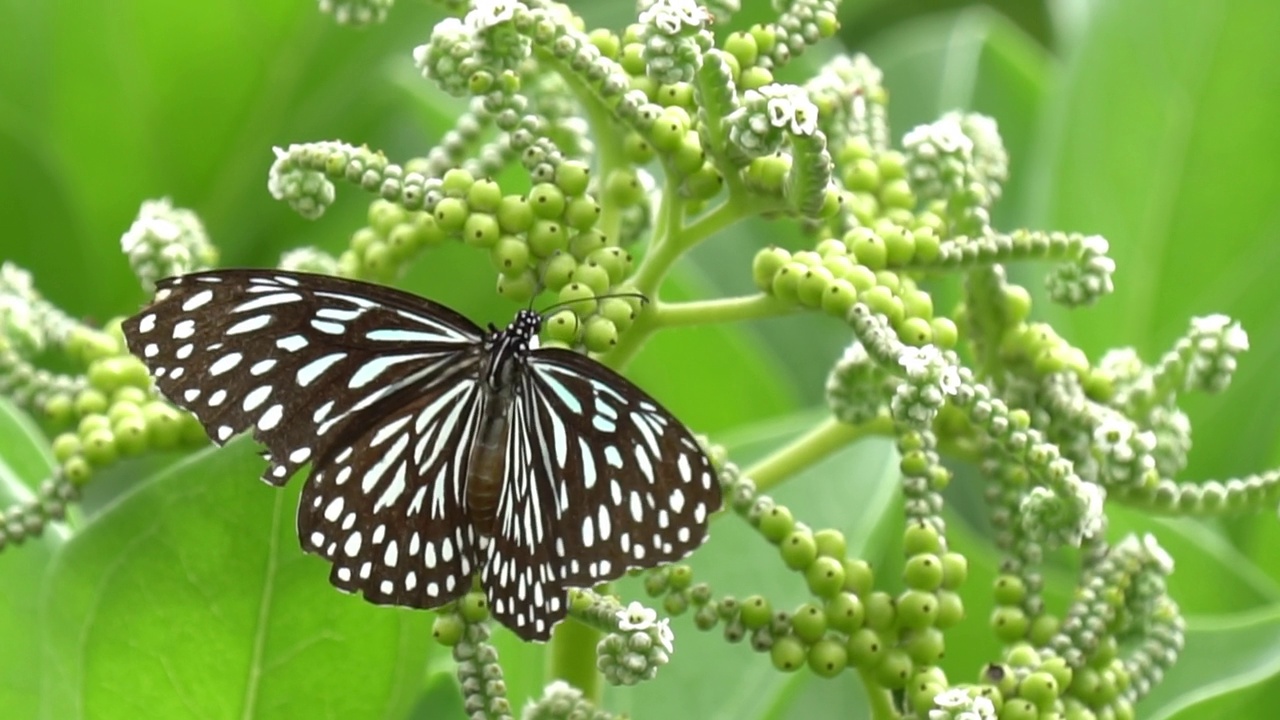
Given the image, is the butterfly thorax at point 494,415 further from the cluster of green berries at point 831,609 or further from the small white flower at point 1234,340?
the small white flower at point 1234,340

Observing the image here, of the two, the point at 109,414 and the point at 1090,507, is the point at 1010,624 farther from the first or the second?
the point at 109,414

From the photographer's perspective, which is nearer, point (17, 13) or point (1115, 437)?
point (1115, 437)

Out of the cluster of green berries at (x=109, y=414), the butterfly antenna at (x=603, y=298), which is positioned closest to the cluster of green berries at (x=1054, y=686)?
the butterfly antenna at (x=603, y=298)

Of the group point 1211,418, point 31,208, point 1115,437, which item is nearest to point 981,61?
point 1211,418

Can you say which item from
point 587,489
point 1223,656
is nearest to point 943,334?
point 587,489

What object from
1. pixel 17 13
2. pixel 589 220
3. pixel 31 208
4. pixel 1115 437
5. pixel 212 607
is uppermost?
pixel 17 13

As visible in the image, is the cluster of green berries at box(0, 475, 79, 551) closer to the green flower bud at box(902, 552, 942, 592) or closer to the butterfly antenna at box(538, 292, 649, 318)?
the butterfly antenna at box(538, 292, 649, 318)

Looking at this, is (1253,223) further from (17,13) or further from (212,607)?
(17,13)
